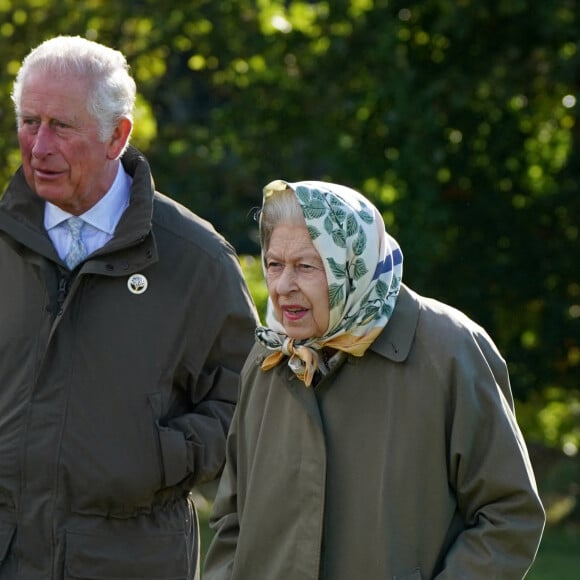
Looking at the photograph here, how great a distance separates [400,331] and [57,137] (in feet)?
4.04

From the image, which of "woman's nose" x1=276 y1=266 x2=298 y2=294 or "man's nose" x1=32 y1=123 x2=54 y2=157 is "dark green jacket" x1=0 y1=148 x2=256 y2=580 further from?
"woman's nose" x1=276 y1=266 x2=298 y2=294

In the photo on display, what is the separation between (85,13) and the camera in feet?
34.1

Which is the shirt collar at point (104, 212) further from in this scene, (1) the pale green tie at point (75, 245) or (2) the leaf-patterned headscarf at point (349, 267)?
(2) the leaf-patterned headscarf at point (349, 267)

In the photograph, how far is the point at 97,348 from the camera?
388cm

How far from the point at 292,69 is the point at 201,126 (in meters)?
1.02

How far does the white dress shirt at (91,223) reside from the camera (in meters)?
4.00

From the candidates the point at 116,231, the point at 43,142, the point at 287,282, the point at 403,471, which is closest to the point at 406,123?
the point at 116,231

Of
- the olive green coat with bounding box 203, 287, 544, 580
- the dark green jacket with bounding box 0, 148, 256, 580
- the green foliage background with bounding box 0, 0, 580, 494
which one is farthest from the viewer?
the green foliage background with bounding box 0, 0, 580, 494

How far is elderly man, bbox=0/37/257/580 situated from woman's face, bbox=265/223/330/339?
0.79 meters

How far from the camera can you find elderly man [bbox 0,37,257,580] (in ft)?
12.5

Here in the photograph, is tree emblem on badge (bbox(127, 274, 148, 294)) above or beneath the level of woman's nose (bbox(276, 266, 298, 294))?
beneath

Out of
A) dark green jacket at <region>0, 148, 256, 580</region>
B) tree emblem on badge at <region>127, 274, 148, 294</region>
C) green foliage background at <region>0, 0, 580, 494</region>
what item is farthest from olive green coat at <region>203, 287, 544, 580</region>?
green foliage background at <region>0, 0, 580, 494</region>

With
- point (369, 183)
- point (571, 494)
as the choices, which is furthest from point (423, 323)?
point (571, 494)

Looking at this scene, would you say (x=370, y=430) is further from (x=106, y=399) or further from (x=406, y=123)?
(x=406, y=123)
